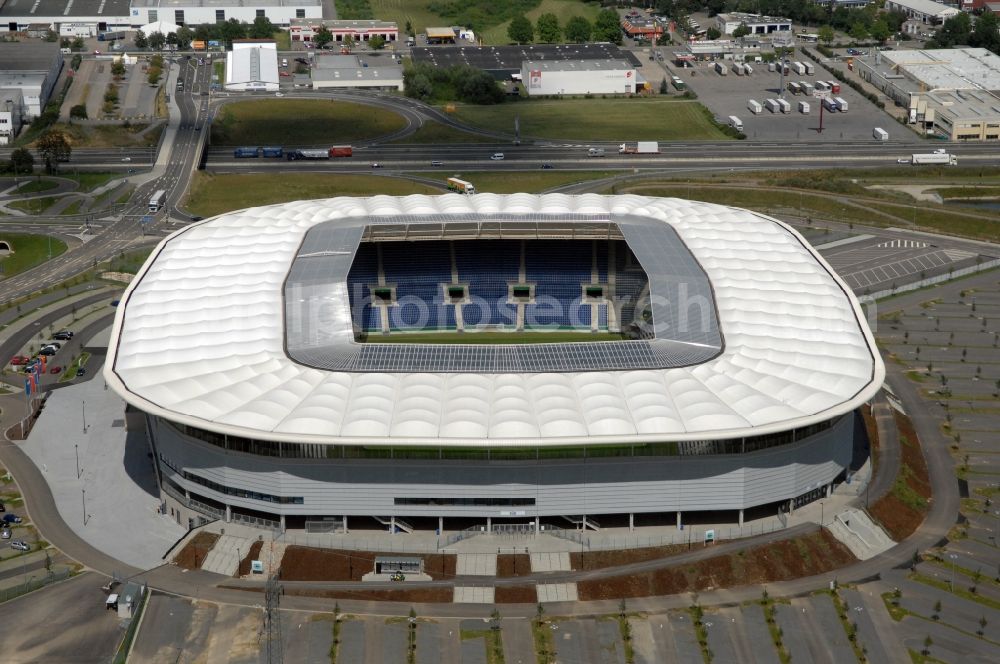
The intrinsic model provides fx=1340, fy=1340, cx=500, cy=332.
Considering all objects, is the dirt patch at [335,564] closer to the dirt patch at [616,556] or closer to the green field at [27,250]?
the dirt patch at [616,556]

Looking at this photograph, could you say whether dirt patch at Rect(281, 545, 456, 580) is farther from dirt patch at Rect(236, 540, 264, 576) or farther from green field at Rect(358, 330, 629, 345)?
green field at Rect(358, 330, 629, 345)

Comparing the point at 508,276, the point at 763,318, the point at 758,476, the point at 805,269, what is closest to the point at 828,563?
the point at 758,476

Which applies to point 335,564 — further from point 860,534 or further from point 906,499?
point 906,499

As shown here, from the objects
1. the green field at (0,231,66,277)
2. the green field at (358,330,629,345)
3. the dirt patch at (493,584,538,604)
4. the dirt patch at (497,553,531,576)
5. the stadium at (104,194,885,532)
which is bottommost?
the dirt patch at (493,584,538,604)

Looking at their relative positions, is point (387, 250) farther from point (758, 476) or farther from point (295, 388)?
point (758, 476)

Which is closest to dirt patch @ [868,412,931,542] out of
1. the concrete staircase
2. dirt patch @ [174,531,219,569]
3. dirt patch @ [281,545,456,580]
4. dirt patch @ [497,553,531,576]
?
the concrete staircase

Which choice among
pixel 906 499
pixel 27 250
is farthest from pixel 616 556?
pixel 27 250

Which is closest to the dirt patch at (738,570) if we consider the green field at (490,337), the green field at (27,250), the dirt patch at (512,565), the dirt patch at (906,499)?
the dirt patch at (512,565)
